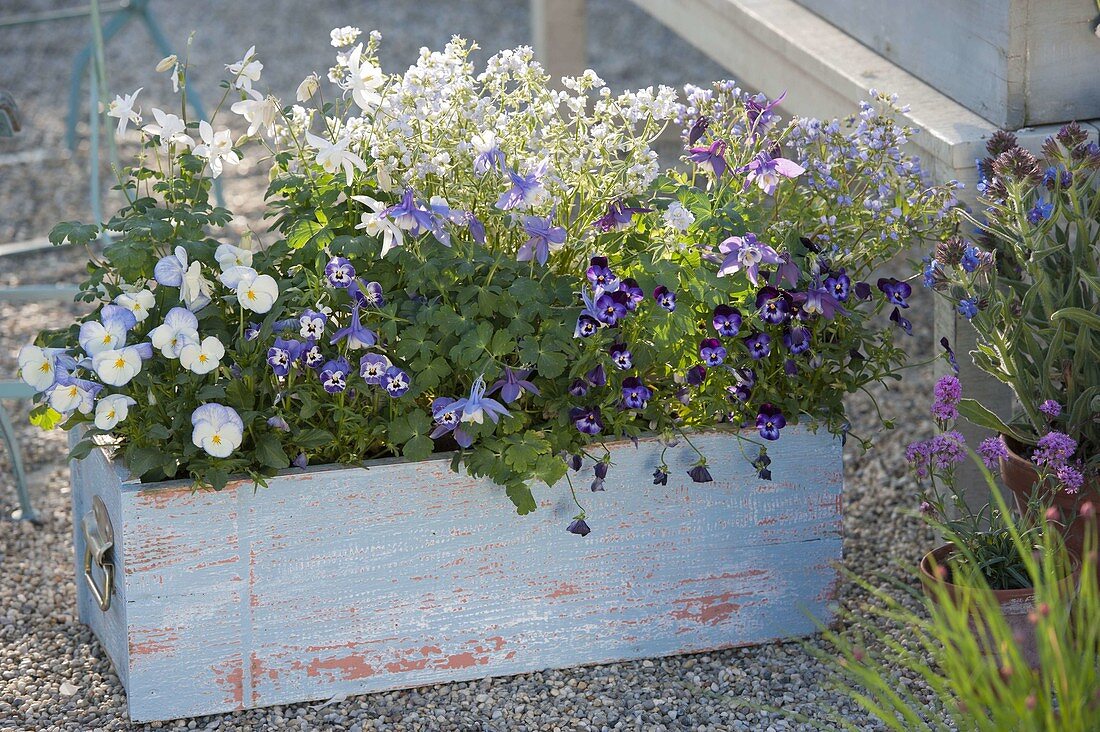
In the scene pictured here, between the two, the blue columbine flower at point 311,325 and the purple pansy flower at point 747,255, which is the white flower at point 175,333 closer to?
the blue columbine flower at point 311,325

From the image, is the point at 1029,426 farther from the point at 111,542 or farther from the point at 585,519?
the point at 111,542

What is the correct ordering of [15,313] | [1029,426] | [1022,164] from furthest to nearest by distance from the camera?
[15,313] < [1029,426] < [1022,164]

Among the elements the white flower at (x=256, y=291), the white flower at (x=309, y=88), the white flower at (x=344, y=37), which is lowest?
the white flower at (x=256, y=291)

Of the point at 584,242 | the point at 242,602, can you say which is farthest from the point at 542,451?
the point at 242,602

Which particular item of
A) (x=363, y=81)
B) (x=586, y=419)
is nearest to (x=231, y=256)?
(x=363, y=81)

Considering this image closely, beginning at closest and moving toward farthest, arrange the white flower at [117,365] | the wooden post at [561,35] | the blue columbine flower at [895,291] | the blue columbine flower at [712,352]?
1. the white flower at [117,365]
2. the blue columbine flower at [712,352]
3. the blue columbine flower at [895,291]
4. the wooden post at [561,35]

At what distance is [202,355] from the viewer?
1.78 metres

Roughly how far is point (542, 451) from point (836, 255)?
0.56 metres

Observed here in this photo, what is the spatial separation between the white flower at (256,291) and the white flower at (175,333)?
0.07m

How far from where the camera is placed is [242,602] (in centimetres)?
189

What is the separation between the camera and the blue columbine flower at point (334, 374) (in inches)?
71.0

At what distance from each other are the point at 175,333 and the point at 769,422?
0.83 m

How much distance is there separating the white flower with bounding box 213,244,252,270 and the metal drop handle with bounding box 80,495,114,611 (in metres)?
0.40

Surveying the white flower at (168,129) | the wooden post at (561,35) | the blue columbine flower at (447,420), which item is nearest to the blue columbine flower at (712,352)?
the blue columbine flower at (447,420)
